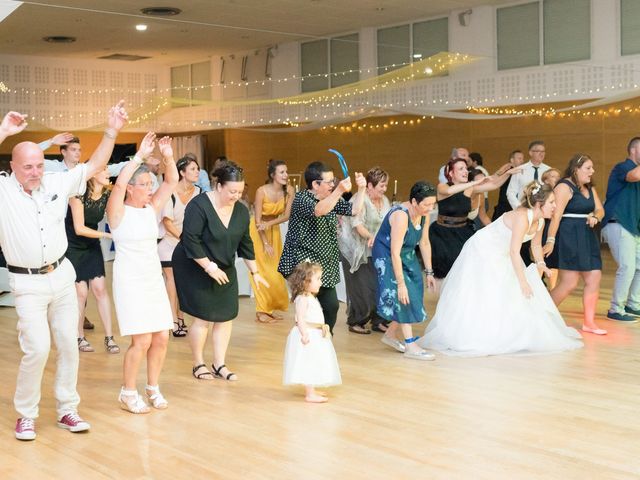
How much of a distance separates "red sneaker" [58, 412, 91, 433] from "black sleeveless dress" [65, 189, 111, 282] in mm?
2037

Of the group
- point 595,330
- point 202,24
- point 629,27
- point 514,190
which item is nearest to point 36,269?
point 595,330

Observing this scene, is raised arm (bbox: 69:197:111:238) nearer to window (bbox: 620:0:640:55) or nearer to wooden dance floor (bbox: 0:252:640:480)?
wooden dance floor (bbox: 0:252:640:480)

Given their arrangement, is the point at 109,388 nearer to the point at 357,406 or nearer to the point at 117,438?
the point at 117,438

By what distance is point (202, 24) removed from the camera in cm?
1046

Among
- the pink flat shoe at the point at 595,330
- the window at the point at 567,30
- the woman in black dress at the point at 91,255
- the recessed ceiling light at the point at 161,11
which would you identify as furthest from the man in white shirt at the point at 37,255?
the window at the point at 567,30

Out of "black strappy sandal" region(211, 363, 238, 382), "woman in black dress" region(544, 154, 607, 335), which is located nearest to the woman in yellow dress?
"black strappy sandal" region(211, 363, 238, 382)

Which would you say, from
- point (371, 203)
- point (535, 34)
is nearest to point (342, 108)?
point (535, 34)

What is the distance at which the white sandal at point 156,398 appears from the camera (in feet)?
15.3

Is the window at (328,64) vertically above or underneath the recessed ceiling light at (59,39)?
underneath

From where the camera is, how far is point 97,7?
10.9m

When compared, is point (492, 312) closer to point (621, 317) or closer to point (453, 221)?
point (453, 221)

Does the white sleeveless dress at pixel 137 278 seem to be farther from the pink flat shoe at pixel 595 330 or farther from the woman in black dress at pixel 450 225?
the pink flat shoe at pixel 595 330

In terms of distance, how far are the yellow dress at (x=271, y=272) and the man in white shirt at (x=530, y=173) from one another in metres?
2.48

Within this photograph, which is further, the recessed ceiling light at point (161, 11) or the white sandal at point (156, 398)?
the recessed ceiling light at point (161, 11)
